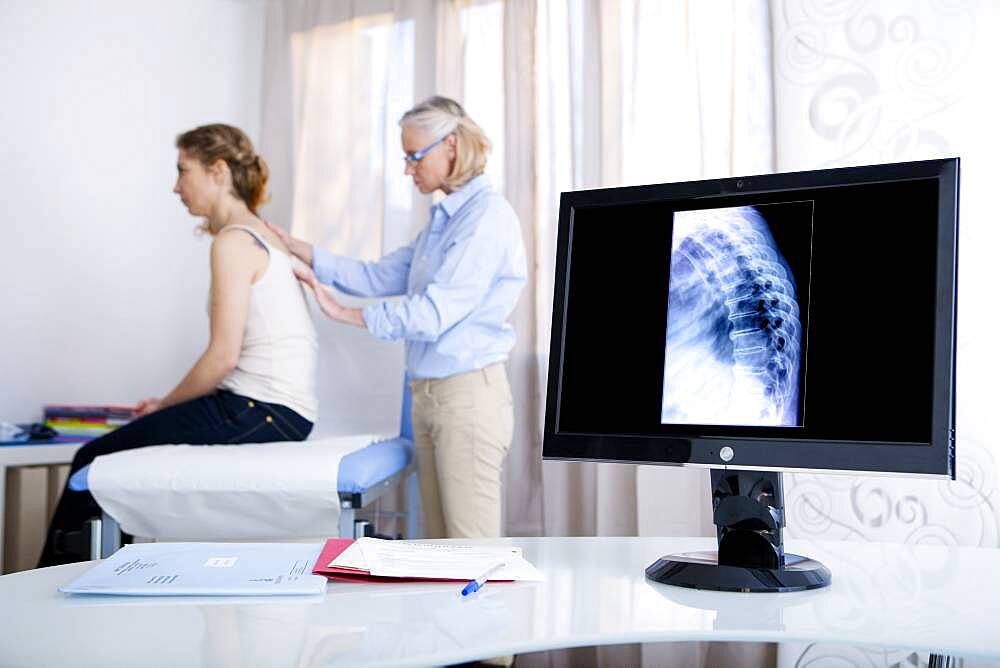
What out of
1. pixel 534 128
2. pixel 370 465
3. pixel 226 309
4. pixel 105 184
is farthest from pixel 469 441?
pixel 105 184

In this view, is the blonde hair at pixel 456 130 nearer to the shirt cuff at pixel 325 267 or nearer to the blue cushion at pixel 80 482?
the shirt cuff at pixel 325 267

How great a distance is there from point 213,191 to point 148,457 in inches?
33.5

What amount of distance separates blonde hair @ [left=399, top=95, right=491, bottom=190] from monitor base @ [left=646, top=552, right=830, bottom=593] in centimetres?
158

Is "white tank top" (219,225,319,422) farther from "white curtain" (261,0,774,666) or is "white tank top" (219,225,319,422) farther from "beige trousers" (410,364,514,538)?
"white curtain" (261,0,774,666)

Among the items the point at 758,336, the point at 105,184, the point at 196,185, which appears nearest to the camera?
the point at 758,336

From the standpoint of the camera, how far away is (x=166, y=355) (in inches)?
130

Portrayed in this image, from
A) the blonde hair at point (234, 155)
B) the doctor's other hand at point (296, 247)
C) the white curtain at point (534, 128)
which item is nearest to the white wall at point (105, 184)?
the white curtain at point (534, 128)

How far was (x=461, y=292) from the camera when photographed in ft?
7.26

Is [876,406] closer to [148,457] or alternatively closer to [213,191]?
[148,457]

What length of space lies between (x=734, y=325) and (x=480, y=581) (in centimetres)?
40

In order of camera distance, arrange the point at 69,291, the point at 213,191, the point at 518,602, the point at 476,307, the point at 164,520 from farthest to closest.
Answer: the point at 69,291
the point at 213,191
the point at 476,307
the point at 164,520
the point at 518,602

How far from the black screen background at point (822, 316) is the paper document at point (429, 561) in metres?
0.18

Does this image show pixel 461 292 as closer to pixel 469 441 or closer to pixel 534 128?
pixel 469 441

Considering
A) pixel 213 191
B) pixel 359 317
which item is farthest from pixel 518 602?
pixel 213 191
